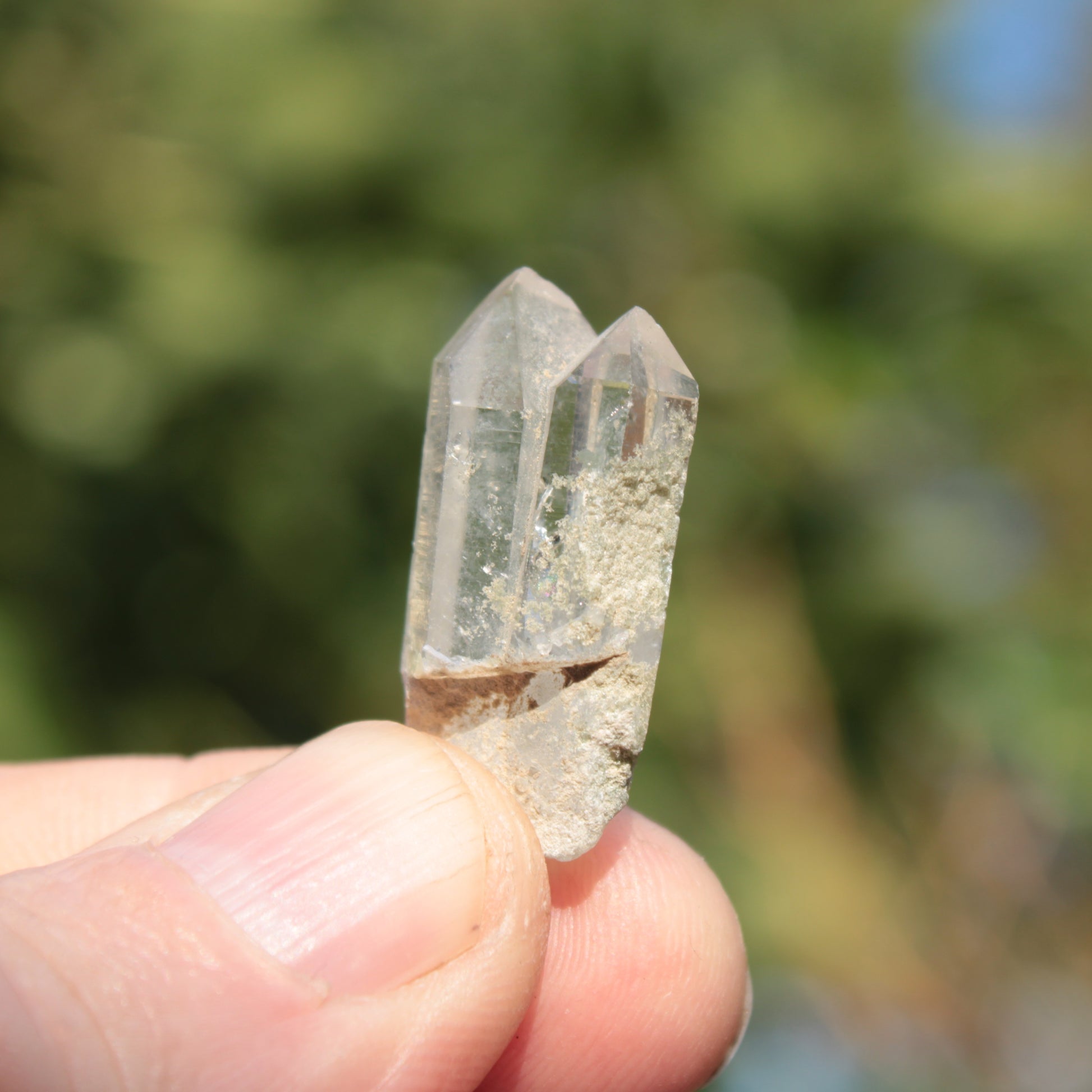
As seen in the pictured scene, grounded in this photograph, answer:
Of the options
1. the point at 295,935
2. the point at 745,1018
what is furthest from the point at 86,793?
the point at 745,1018

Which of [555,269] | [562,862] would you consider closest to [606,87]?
[555,269]

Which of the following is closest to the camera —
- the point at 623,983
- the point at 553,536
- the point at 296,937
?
Answer: the point at 296,937

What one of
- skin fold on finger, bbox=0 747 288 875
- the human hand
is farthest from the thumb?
skin fold on finger, bbox=0 747 288 875

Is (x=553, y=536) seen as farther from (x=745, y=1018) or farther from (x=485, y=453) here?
(x=745, y=1018)

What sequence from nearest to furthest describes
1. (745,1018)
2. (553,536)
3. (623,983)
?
(553,536) → (623,983) → (745,1018)

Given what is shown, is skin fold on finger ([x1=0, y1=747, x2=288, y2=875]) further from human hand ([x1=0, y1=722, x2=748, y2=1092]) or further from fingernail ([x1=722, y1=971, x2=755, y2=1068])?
fingernail ([x1=722, y1=971, x2=755, y2=1068])

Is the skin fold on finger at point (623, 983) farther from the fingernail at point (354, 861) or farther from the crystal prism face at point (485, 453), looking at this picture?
the crystal prism face at point (485, 453)

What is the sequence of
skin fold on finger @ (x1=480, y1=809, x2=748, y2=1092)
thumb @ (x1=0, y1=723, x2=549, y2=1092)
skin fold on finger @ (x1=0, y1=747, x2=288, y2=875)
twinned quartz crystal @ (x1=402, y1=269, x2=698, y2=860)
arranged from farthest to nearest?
skin fold on finger @ (x1=0, y1=747, x2=288, y2=875) < skin fold on finger @ (x1=480, y1=809, x2=748, y2=1092) < twinned quartz crystal @ (x1=402, y1=269, x2=698, y2=860) < thumb @ (x1=0, y1=723, x2=549, y2=1092)
